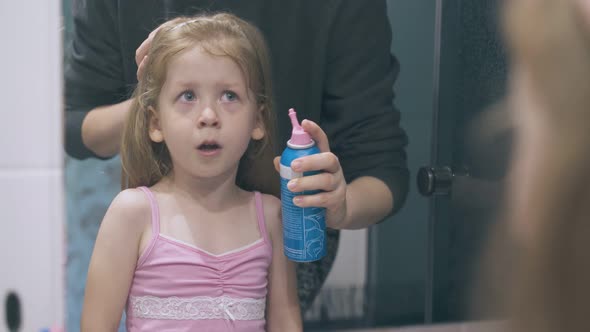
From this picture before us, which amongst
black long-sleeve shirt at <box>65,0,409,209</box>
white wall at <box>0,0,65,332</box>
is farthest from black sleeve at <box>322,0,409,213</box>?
white wall at <box>0,0,65,332</box>

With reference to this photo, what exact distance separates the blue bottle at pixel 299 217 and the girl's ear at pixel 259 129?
0.06 m

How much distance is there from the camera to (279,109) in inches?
42.4

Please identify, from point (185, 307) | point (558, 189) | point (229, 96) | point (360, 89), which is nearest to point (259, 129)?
point (229, 96)

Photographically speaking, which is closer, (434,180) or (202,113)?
(202,113)

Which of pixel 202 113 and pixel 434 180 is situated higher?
pixel 202 113

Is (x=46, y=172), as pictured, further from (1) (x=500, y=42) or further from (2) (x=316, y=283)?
(1) (x=500, y=42)

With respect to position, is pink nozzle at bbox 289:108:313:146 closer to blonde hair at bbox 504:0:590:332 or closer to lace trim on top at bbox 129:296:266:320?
lace trim on top at bbox 129:296:266:320

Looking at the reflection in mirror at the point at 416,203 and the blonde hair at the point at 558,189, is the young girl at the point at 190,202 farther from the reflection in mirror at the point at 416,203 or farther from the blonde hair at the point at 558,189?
the blonde hair at the point at 558,189

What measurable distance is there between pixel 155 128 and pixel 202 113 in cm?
9

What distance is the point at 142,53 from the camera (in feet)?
3.40

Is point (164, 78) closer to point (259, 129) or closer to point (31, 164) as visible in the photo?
point (259, 129)

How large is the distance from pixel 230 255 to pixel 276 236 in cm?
8

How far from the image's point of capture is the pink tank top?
1.01m

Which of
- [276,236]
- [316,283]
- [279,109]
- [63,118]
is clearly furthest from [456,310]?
[63,118]
